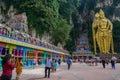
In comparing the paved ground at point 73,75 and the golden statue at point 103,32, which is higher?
the golden statue at point 103,32

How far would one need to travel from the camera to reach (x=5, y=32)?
17062 mm

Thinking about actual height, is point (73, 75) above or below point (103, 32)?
below

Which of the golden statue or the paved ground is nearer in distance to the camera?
the paved ground

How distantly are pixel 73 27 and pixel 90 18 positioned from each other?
19.9 ft

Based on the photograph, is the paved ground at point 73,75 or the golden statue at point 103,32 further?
the golden statue at point 103,32

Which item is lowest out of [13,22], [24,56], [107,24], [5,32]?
[24,56]

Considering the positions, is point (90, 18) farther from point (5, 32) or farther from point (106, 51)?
point (5, 32)

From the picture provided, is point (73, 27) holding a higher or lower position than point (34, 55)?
higher

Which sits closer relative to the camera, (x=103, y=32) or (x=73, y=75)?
(x=73, y=75)

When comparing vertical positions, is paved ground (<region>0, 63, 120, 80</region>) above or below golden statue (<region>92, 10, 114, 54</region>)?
below

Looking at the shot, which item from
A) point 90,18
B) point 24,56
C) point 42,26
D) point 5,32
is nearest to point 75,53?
point 90,18

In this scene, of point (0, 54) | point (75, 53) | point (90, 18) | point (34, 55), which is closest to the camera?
point (0, 54)

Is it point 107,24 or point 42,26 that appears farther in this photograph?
point 107,24

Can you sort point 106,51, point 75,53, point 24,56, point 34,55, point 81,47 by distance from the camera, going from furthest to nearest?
point 81,47, point 75,53, point 106,51, point 34,55, point 24,56
